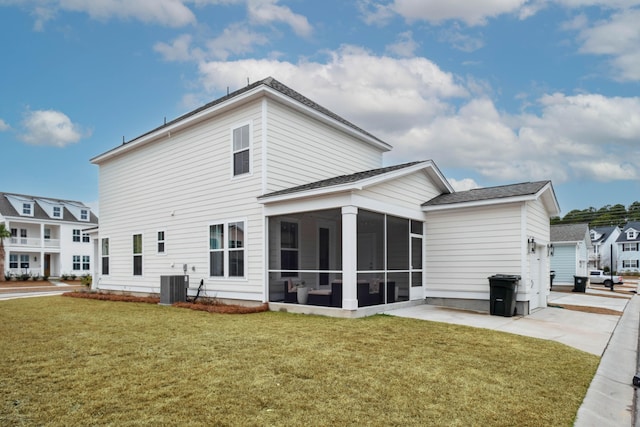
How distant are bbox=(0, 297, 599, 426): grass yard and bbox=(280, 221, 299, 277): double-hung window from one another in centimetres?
446

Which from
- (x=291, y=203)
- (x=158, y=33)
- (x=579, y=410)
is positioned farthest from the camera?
(x=158, y=33)

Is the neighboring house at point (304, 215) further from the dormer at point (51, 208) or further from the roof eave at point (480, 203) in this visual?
the dormer at point (51, 208)

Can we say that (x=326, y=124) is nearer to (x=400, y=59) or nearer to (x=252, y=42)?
(x=252, y=42)

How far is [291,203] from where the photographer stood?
1126cm

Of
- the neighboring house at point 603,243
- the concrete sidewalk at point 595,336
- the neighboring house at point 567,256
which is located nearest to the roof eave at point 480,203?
the concrete sidewalk at point 595,336

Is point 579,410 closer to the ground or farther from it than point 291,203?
closer to the ground

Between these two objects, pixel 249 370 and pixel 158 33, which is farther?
pixel 158 33

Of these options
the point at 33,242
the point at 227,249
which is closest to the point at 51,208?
the point at 33,242

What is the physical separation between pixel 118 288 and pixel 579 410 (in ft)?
59.0

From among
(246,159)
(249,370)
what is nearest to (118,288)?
(246,159)

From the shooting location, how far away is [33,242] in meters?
39.5

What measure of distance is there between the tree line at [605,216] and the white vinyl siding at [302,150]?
3133 inches

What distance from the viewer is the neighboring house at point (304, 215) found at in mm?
11328

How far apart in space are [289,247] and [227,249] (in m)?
2.03
